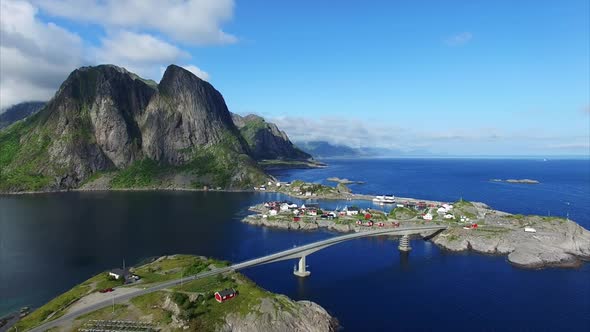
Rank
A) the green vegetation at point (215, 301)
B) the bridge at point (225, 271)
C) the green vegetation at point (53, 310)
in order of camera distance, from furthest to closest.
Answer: the green vegetation at point (53, 310)
the green vegetation at point (215, 301)
the bridge at point (225, 271)

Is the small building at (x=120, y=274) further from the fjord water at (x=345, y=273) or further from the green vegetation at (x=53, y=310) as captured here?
the fjord water at (x=345, y=273)

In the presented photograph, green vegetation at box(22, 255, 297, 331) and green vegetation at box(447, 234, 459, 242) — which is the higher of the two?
green vegetation at box(22, 255, 297, 331)

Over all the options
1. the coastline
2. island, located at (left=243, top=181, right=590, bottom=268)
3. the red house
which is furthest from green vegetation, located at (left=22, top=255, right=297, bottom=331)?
the coastline

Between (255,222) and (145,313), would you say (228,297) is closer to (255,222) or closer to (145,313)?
(145,313)

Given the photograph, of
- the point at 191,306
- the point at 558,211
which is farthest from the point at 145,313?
the point at 558,211

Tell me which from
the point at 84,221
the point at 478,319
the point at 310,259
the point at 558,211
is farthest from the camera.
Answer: the point at 558,211

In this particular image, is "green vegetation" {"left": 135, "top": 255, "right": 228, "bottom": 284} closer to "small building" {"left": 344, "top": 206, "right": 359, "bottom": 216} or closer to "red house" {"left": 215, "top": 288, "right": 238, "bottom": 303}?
"red house" {"left": 215, "top": 288, "right": 238, "bottom": 303}

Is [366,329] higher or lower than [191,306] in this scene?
lower

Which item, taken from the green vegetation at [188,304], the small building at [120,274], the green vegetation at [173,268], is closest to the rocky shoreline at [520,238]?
the green vegetation at [173,268]
